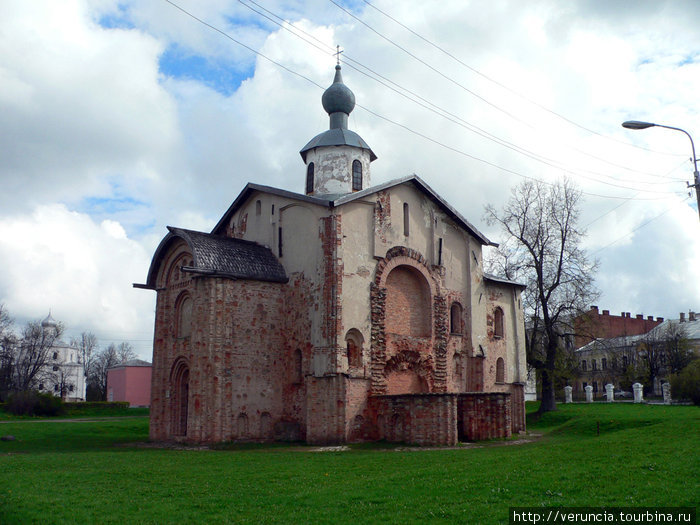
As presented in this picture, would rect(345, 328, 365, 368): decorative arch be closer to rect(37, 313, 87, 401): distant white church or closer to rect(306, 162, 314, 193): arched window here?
rect(306, 162, 314, 193): arched window

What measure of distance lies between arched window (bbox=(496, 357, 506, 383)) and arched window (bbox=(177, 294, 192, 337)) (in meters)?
13.2

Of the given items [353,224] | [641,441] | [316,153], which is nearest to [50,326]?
[316,153]

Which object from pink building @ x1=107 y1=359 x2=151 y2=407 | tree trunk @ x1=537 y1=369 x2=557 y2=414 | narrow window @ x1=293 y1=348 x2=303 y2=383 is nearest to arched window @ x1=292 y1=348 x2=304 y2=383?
narrow window @ x1=293 y1=348 x2=303 y2=383

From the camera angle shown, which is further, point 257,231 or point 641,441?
point 257,231

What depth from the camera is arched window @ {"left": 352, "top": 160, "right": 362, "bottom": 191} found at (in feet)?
90.1

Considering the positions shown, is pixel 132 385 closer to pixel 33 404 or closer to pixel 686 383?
pixel 33 404

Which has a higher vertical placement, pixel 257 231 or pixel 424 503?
pixel 257 231

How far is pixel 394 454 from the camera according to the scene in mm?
17094

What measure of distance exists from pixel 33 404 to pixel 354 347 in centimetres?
2530

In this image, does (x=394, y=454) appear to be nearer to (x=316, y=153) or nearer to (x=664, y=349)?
(x=316, y=153)

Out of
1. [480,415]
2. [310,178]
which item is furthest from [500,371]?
[310,178]

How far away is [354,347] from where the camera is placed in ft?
72.7

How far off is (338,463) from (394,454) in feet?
9.23

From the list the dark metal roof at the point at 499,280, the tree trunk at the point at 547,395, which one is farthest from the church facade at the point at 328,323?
the tree trunk at the point at 547,395
